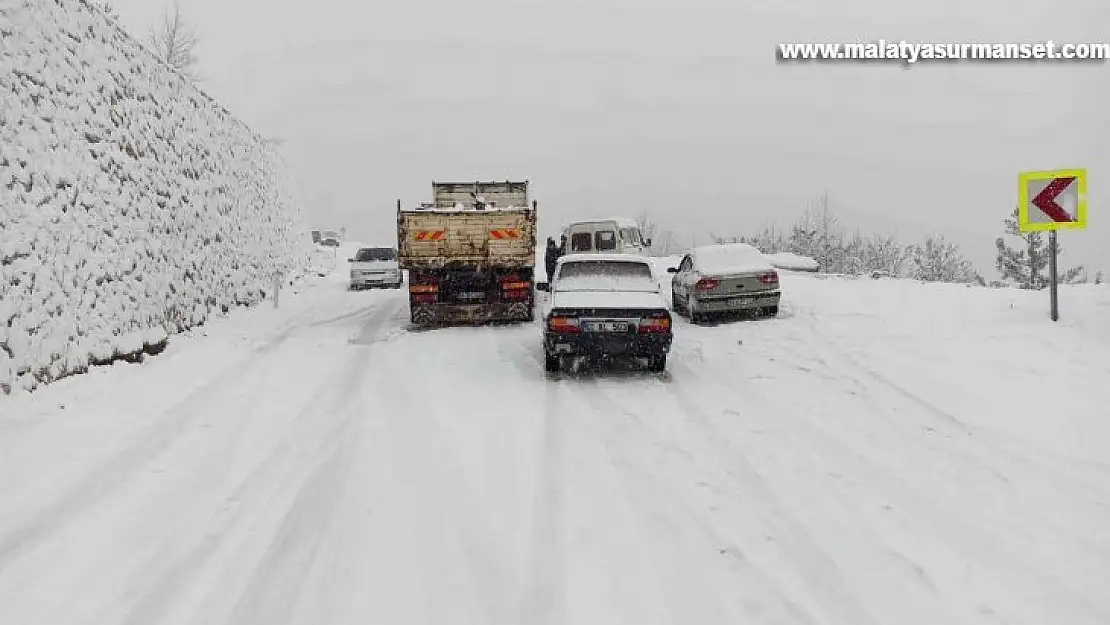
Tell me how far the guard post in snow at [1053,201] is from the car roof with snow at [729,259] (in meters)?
4.49

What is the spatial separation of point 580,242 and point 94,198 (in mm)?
11366

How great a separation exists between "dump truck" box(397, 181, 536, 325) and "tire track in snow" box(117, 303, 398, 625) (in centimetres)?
471

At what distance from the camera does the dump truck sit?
12914 mm

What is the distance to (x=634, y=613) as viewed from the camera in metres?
3.58

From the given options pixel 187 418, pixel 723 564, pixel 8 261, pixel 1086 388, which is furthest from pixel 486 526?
pixel 1086 388

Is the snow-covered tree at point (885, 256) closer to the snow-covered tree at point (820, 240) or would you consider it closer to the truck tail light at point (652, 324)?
the snow-covered tree at point (820, 240)

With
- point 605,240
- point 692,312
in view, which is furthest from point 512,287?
point 605,240

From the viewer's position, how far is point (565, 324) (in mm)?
9000

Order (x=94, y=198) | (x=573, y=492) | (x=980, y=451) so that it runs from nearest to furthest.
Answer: (x=573, y=492)
(x=980, y=451)
(x=94, y=198)

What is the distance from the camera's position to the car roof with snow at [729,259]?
13.4 m

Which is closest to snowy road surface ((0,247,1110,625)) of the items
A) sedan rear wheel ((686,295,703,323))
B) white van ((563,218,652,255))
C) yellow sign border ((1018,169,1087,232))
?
yellow sign border ((1018,169,1087,232))

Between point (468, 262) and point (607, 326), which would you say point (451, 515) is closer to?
point (607, 326)

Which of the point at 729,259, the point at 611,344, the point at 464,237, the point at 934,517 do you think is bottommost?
the point at 934,517

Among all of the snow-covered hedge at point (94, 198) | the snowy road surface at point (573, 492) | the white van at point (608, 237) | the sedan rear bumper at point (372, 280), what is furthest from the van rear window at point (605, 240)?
the snow-covered hedge at point (94, 198)
